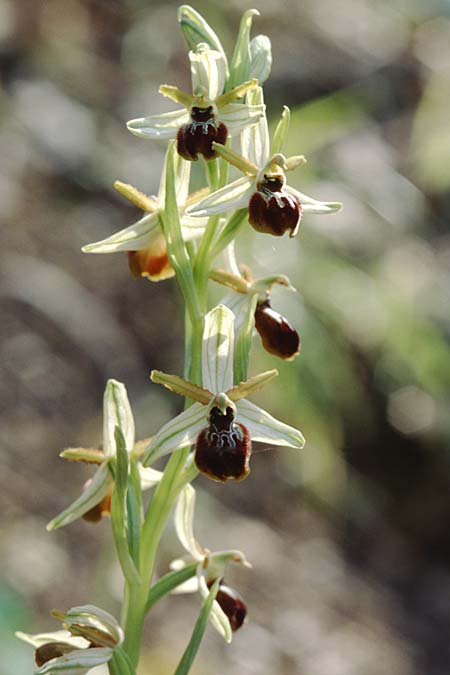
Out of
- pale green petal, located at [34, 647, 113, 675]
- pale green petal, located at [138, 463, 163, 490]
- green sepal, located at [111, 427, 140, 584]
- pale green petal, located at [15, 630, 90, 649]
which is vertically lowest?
pale green petal, located at [34, 647, 113, 675]

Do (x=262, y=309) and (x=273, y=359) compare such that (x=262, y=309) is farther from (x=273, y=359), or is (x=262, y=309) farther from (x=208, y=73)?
(x=273, y=359)

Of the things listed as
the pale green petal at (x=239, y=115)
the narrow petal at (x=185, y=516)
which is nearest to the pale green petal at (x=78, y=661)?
the narrow petal at (x=185, y=516)

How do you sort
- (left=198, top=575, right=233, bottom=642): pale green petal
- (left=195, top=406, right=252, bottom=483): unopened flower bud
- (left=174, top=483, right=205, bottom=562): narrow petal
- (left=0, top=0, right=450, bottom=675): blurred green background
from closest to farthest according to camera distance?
(left=195, top=406, right=252, bottom=483): unopened flower bud
(left=198, top=575, right=233, bottom=642): pale green petal
(left=174, top=483, right=205, bottom=562): narrow petal
(left=0, top=0, right=450, bottom=675): blurred green background

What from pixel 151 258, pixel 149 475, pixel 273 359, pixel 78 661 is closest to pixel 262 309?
pixel 151 258

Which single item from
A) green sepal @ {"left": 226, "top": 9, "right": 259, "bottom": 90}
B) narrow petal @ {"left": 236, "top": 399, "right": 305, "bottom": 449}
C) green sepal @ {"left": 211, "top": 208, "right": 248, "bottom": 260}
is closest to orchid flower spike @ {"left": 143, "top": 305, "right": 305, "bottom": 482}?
narrow petal @ {"left": 236, "top": 399, "right": 305, "bottom": 449}

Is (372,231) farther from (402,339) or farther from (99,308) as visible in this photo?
(99,308)

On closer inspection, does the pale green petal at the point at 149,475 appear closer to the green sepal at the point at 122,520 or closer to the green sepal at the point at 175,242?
the green sepal at the point at 122,520

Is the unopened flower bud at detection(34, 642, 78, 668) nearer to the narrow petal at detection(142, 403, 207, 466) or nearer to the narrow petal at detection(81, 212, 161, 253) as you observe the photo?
the narrow petal at detection(142, 403, 207, 466)
